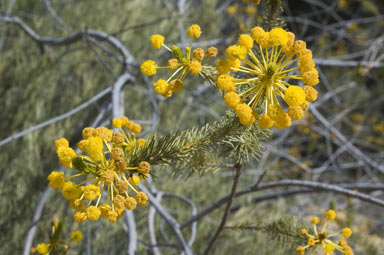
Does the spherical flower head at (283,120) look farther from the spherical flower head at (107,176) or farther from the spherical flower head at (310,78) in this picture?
the spherical flower head at (107,176)

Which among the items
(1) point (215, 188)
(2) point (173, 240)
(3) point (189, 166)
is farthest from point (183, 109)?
(3) point (189, 166)

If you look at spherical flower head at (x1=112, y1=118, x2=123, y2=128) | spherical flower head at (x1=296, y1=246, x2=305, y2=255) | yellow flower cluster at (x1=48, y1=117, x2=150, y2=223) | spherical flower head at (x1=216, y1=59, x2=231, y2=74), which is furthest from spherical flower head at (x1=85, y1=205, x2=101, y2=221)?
spherical flower head at (x1=296, y1=246, x2=305, y2=255)

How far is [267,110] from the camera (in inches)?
18.3

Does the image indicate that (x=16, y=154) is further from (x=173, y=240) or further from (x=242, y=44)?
(x=242, y=44)

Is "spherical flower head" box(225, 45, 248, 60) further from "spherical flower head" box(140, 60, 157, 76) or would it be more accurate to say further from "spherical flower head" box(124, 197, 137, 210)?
"spherical flower head" box(124, 197, 137, 210)

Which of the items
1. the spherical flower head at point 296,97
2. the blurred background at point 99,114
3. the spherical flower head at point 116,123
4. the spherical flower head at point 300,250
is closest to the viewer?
the spherical flower head at point 296,97

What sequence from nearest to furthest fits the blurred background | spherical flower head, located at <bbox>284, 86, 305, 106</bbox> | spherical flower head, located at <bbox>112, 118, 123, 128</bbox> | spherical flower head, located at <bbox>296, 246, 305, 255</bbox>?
1. spherical flower head, located at <bbox>284, 86, 305, 106</bbox>
2. spherical flower head, located at <bbox>112, 118, 123, 128</bbox>
3. spherical flower head, located at <bbox>296, 246, 305, 255</bbox>
4. the blurred background

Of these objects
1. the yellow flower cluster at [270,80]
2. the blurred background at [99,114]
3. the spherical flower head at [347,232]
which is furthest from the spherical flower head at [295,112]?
the spherical flower head at [347,232]

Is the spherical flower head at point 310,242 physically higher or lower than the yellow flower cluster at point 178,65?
lower

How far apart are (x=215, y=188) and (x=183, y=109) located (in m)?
0.48

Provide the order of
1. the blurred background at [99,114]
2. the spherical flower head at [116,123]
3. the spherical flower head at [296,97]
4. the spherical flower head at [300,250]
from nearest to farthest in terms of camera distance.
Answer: the spherical flower head at [296,97]
the spherical flower head at [116,123]
the spherical flower head at [300,250]
the blurred background at [99,114]

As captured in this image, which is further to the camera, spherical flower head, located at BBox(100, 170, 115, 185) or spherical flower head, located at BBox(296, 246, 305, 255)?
spherical flower head, located at BBox(296, 246, 305, 255)

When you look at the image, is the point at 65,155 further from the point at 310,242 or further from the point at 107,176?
the point at 310,242

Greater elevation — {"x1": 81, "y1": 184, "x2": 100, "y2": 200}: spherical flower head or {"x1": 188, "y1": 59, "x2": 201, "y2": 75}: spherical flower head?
{"x1": 188, "y1": 59, "x2": 201, "y2": 75}: spherical flower head
